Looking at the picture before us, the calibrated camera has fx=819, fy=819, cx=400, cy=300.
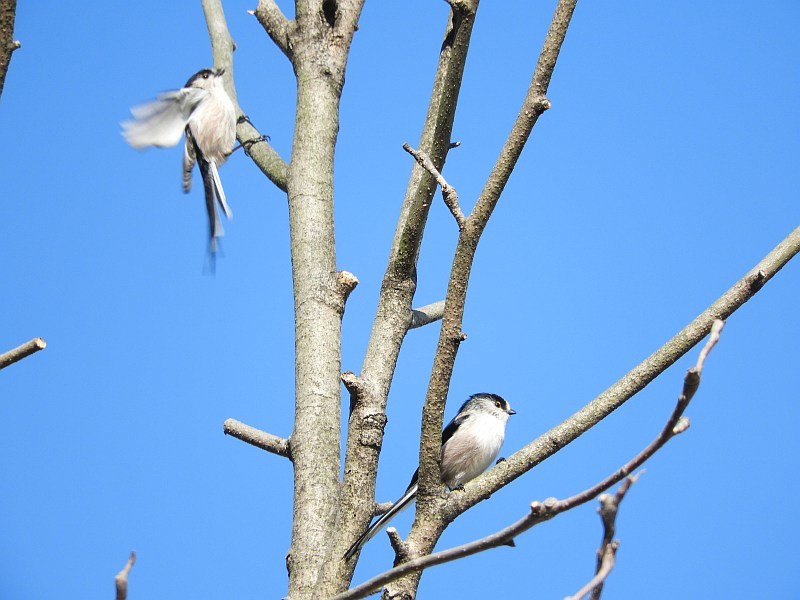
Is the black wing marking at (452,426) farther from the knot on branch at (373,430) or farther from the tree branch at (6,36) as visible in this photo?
the tree branch at (6,36)

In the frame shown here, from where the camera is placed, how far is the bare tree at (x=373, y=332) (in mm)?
2494

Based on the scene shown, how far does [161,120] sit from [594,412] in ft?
11.6

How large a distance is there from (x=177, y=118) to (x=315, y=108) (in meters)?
1.80

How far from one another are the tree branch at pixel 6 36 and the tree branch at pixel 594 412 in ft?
5.79

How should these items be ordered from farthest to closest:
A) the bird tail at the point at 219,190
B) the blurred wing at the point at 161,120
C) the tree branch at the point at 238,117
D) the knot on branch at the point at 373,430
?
the bird tail at the point at 219,190 < the blurred wing at the point at 161,120 < the tree branch at the point at 238,117 < the knot on branch at the point at 373,430

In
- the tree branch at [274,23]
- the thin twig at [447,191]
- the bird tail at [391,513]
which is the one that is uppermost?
the tree branch at [274,23]

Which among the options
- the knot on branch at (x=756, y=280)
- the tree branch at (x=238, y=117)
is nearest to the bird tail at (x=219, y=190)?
the tree branch at (x=238, y=117)

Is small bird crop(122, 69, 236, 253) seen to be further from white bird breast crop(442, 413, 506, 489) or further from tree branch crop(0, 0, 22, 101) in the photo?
tree branch crop(0, 0, 22, 101)

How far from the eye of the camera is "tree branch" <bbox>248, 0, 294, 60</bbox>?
401 centimetres

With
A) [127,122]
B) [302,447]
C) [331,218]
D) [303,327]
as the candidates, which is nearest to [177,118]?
[127,122]

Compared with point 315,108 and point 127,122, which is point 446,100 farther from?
point 127,122

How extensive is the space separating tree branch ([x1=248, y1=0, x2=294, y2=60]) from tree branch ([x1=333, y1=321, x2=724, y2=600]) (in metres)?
2.93

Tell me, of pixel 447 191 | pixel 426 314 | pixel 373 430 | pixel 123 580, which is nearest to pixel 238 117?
pixel 426 314

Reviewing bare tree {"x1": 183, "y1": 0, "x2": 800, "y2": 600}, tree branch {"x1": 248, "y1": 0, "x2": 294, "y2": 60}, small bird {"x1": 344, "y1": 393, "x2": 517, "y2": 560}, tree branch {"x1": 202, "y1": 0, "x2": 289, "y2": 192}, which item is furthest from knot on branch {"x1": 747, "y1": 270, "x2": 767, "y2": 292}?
tree branch {"x1": 248, "y1": 0, "x2": 294, "y2": 60}
